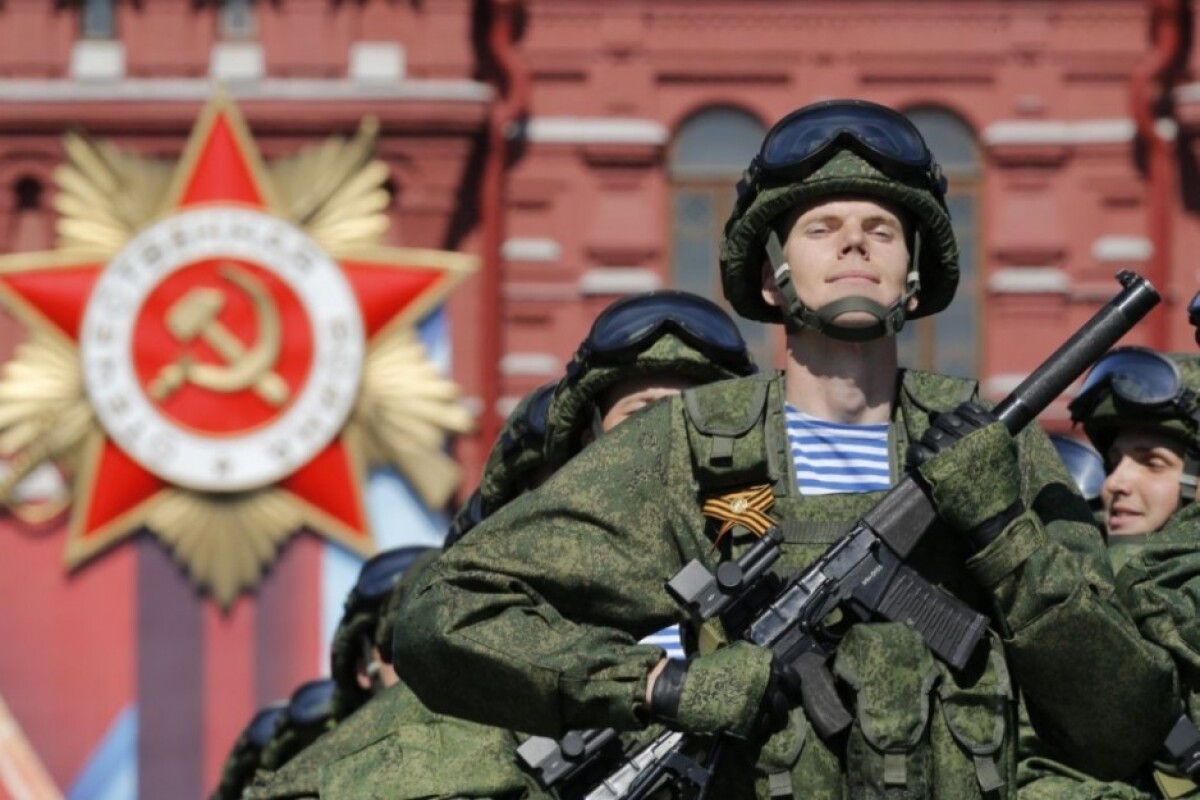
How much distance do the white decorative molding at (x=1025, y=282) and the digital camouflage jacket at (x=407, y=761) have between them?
11.7 metres

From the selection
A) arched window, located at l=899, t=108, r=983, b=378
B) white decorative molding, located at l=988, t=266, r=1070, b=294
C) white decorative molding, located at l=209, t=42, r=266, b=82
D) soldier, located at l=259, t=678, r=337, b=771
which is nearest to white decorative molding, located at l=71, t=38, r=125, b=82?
white decorative molding, located at l=209, t=42, r=266, b=82

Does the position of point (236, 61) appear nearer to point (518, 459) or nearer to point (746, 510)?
point (518, 459)

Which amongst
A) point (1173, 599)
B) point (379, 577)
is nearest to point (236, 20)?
point (379, 577)

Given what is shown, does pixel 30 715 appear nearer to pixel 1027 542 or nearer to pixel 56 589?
pixel 56 589

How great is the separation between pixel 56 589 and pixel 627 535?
14.3m

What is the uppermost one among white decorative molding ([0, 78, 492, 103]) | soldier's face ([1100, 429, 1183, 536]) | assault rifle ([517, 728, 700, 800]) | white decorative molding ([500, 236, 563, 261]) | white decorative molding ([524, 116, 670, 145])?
assault rifle ([517, 728, 700, 800])

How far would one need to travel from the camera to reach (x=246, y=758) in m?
12.0

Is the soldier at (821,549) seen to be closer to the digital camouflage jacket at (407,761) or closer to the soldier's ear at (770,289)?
the soldier's ear at (770,289)

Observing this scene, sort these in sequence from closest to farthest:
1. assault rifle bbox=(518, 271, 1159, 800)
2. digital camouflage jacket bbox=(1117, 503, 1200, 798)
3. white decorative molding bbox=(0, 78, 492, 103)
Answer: assault rifle bbox=(518, 271, 1159, 800), digital camouflage jacket bbox=(1117, 503, 1200, 798), white decorative molding bbox=(0, 78, 492, 103)

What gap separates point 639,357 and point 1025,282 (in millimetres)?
12134

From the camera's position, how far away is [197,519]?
64.3 ft

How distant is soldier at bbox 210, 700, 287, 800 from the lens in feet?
38.9

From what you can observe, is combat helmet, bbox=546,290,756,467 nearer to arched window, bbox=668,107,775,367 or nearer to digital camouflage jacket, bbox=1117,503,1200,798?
digital camouflage jacket, bbox=1117,503,1200,798

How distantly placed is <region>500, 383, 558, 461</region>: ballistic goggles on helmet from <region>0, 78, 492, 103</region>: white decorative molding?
11.2 meters
